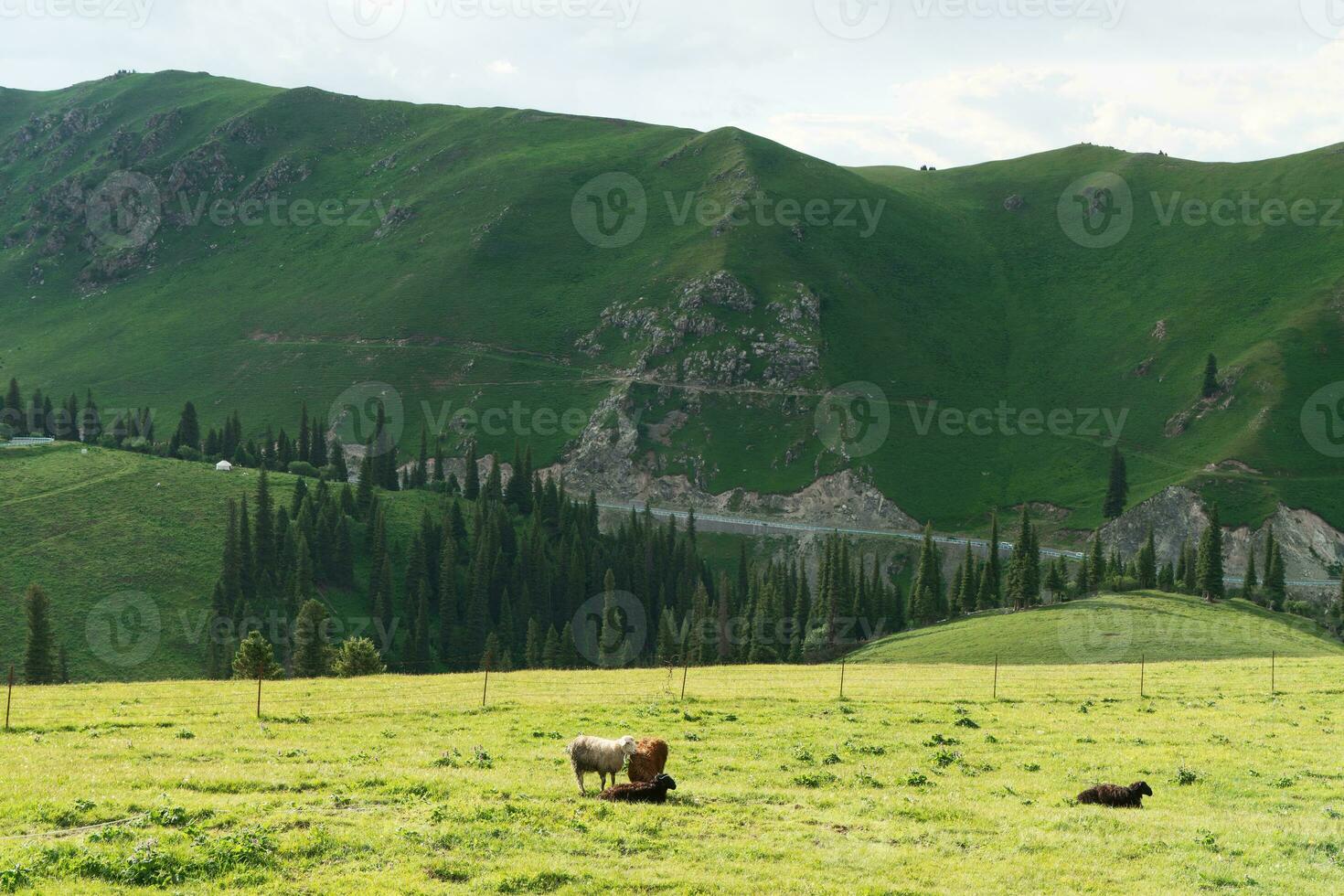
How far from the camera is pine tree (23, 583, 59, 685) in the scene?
108 m

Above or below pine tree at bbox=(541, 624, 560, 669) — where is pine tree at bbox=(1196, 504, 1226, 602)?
above

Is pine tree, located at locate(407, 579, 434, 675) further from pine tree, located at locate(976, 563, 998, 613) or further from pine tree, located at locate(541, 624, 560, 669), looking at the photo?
pine tree, located at locate(976, 563, 998, 613)

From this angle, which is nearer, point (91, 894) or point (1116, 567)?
point (91, 894)

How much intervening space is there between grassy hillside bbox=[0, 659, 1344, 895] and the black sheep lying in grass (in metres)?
0.65

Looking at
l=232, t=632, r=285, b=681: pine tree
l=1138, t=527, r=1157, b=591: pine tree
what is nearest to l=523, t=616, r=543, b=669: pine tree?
l=232, t=632, r=285, b=681: pine tree

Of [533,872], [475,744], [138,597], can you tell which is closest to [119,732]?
[475,744]

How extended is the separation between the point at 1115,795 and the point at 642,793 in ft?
44.5

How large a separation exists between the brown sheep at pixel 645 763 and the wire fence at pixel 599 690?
622 inches

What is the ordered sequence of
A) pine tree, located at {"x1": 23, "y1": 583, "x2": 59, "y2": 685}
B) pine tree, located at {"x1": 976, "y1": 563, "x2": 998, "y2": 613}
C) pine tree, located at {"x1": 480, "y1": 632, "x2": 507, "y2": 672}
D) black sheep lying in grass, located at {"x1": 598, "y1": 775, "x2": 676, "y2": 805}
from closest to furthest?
black sheep lying in grass, located at {"x1": 598, "y1": 775, "x2": 676, "y2": 805}
pine tree, located at {"x1": 23, "y1": 583, "x2": 59, "y2": 685}
pine tree, located at {"x1": 480, "y1": 632, "x2": 507, "y2": 672}
pine tree, located at {"x1": 976, "y1": 563, "x2": 998, "y2": 613}

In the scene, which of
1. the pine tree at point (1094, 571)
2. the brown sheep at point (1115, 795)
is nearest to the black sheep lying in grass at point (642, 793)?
the brown sheep at point (1115, 795)

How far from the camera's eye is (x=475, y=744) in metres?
35.8

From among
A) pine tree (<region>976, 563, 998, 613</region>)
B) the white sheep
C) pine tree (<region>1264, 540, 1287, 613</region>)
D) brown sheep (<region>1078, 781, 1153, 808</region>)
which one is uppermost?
the white sheep

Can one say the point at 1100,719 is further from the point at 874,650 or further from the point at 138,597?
the point at 138,597

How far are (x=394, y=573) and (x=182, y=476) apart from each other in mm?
46618
